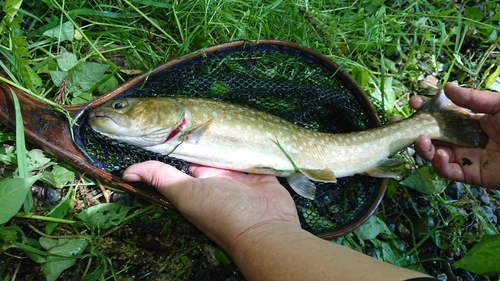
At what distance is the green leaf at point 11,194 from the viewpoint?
1849 millimetres

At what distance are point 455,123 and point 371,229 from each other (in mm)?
930

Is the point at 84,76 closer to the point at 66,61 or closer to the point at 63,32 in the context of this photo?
the point at 66,61

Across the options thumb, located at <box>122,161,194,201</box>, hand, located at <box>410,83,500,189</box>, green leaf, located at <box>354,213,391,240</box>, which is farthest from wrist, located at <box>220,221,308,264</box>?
hand, located at <box>410,83,500,189</box>

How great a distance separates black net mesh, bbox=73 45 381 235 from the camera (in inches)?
94.9

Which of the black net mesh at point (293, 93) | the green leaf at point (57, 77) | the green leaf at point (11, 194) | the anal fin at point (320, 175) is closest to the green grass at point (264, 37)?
the green leaf at point (57, 77)

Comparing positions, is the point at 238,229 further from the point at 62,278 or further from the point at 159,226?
the point at 62,278

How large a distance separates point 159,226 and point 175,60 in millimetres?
1027

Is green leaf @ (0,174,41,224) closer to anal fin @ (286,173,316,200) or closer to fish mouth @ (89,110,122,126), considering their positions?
fish mouth @ (89,110,122,126)

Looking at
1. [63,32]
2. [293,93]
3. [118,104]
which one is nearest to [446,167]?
[293,93]

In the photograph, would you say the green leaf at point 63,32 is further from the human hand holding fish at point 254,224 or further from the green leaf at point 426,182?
the green leaf at point 426,182

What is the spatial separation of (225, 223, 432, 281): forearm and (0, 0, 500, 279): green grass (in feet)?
2.37

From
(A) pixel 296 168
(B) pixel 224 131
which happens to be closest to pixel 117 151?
(B) pixel 224 131

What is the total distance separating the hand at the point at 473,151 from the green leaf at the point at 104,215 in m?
1.96

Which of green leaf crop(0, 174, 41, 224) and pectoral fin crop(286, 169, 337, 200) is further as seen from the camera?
pectoral fin crop(286, 169, 337, 200)
